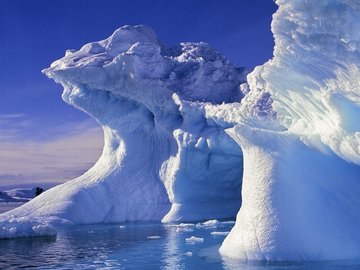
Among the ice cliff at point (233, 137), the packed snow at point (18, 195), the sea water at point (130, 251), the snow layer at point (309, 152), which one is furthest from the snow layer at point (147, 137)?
the packed snow at point (18, 195)

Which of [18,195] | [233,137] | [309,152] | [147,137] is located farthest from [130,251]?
[18,195]

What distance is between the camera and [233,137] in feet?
38.7

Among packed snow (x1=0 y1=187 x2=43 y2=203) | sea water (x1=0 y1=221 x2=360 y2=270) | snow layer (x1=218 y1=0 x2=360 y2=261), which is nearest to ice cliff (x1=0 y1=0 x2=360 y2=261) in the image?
snow layer (x1=218 y1=0 x2=360 y2=261)

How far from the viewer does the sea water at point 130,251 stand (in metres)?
9.95

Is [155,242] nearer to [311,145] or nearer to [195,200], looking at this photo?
[311,145]

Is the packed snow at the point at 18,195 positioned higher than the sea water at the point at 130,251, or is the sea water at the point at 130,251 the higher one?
the packed snow at the point at 18,195

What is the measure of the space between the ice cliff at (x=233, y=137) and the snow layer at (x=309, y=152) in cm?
2

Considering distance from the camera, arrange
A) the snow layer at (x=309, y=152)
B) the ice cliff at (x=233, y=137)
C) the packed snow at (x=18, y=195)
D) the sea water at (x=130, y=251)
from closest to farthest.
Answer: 1. the snow layer at (x=309, y=152)
2. the ice cliff at (x=233, y=137)
3. the sea water at (x=130, y=251)
4. the packed snow at (x=18, y=195)

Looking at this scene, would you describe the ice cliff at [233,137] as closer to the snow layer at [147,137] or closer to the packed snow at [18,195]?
the snow layer at [147,137]

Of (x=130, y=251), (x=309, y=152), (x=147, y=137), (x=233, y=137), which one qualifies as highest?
(x=147, y=137)

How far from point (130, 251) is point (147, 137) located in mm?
10737

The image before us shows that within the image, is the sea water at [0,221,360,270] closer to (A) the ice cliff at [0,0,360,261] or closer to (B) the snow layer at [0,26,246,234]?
(A) the ice cliff at [0,0,360,261]

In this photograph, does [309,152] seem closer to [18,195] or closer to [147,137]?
[147,137]

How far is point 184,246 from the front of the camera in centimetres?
1277
